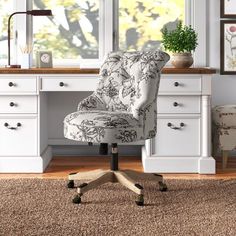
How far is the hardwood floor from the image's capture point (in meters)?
3.85

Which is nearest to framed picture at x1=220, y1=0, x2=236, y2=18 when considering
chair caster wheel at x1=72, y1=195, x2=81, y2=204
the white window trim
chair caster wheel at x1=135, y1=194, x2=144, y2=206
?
the white window trim

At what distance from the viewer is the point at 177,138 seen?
13.0 ft

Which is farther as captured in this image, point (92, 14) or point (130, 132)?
point (92, 14)

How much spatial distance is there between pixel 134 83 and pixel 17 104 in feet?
3.30

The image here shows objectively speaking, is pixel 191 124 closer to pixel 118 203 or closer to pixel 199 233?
pixel 118 203

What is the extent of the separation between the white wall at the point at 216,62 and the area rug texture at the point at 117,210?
119 centimetres

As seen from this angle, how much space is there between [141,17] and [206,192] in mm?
1856

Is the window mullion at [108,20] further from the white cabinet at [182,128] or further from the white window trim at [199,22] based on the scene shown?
the white cabinet at [182,128]

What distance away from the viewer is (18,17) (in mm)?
4520

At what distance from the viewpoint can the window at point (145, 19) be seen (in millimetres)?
4559

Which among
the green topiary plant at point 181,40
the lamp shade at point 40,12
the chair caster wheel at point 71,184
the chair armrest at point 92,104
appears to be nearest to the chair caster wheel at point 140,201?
the chair caster wheel at point 71,184

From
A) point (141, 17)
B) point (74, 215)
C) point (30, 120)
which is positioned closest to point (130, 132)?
point (74, 215)

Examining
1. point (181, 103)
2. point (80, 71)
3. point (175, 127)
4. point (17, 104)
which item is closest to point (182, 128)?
point (175, 127)

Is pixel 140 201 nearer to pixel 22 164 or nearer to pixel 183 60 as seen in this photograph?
pixel 22 164
